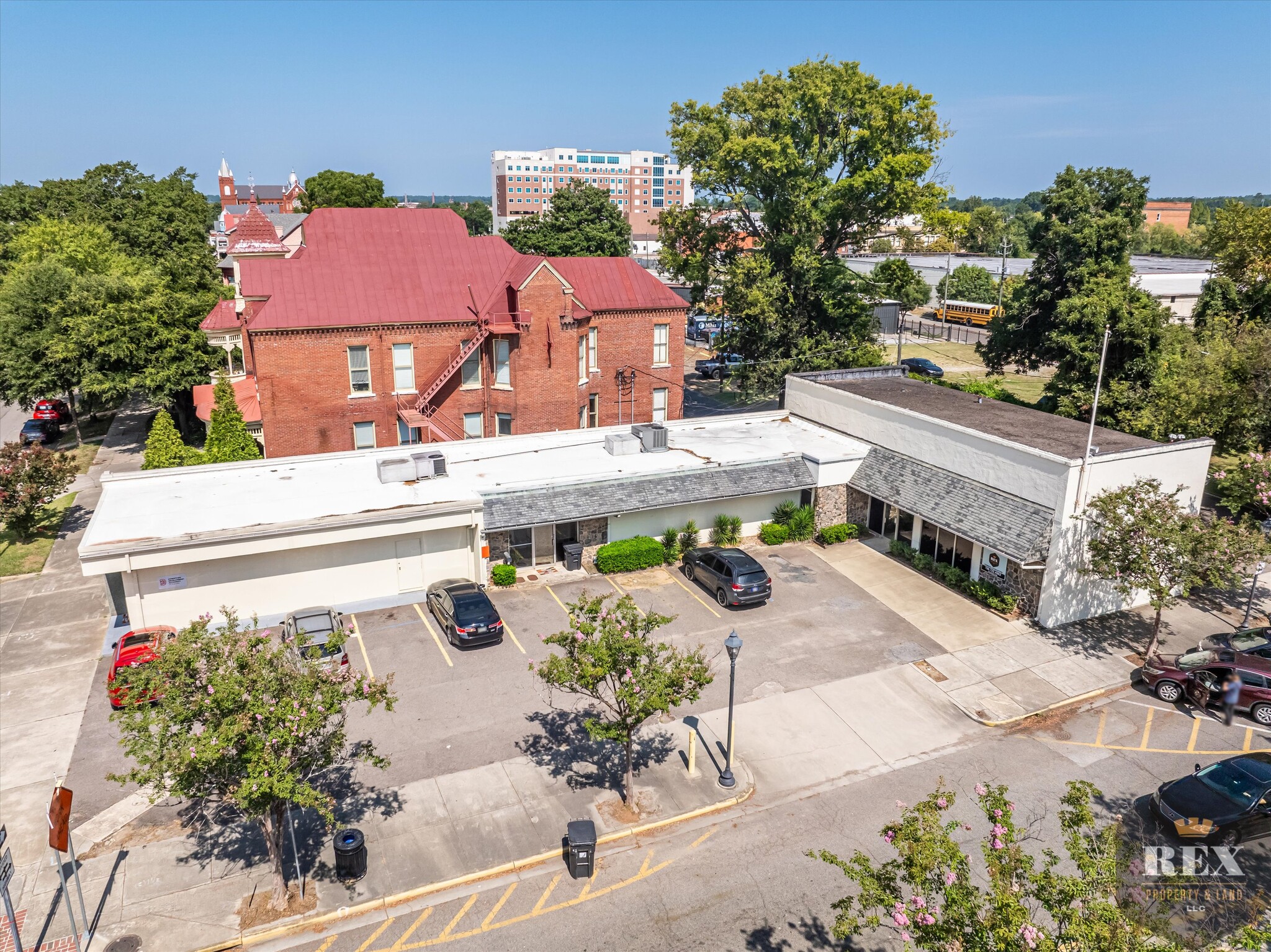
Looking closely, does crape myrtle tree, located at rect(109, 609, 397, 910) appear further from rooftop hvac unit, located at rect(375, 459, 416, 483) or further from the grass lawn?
the grass lawn

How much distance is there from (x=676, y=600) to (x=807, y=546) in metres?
7.50

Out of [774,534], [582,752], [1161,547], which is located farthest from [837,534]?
[582,752]

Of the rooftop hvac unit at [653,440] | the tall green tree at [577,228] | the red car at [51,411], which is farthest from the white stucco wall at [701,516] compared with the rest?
the tall green tree at [577,228]

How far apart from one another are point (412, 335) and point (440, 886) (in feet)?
88.9

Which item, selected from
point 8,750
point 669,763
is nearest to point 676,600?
point 669,763

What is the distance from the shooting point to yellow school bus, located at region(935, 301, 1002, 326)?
8656 centimetres

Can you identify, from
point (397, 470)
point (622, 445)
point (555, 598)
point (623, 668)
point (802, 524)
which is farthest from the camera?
point (622, 445)

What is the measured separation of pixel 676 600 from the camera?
1110 inches

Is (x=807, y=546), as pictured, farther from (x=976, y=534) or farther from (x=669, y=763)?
(x=669, y=763)

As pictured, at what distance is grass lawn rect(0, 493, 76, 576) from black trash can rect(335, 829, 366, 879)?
22.2m

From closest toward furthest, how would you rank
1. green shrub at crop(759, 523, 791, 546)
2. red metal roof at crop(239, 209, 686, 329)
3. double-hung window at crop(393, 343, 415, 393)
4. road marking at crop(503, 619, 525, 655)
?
road marking at crop(503, 619, 525, 655) < green shrub at crop(759, 523, 791, 546) < red metal roof at crop(239, 209, 686, 329) < double-hung window at crop(393, 343, 415, 393)

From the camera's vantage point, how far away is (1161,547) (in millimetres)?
23344

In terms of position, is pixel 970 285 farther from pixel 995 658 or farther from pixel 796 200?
pixel 995 658

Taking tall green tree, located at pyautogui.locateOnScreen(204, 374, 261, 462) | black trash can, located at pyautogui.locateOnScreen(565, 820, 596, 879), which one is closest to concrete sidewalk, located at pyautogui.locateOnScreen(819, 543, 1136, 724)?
black trash can, located at pyautogui.locateOnScreen(565, 820, 596, 879)
